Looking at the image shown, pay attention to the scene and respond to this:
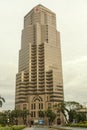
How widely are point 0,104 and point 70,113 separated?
171ft

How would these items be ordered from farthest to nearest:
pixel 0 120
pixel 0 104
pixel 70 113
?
pixel 70 113
pixel 0 120
pixel 0 104

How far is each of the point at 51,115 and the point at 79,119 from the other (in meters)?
39.9

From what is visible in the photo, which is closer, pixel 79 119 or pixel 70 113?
pixel 70 113

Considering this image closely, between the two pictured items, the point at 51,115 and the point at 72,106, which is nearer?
the point at 72,106

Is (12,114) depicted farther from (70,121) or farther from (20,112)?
(70,121)

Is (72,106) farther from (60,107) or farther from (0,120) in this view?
(0,120)

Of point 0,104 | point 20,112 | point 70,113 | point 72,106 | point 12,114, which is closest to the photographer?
point 0,104

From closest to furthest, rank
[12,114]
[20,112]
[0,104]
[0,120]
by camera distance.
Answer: [0,104]
[0,120]
[12,114]
[20,112]

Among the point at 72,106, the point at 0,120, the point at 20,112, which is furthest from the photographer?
the point at 20,112

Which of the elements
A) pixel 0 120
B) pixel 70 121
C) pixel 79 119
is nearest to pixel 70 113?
pixel 70 121

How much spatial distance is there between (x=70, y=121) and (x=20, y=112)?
225 feet

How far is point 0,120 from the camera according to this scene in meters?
113

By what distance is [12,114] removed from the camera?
185 m

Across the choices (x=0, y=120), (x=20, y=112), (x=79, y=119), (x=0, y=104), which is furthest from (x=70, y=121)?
(x=20, y=112)
